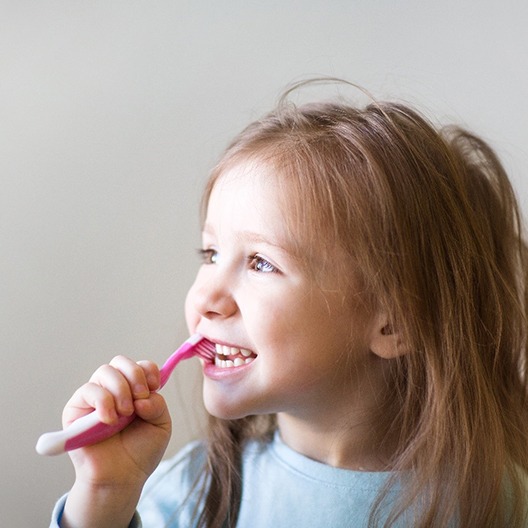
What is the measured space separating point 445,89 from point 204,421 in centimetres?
57

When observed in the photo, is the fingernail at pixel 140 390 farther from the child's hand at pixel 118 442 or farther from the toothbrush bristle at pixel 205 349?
the toothbrush bristle at pixel 205 349

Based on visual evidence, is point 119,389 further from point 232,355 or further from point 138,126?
point 138,126

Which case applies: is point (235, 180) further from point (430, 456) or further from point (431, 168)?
point (430, 456)

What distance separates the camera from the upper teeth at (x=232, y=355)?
0.93m

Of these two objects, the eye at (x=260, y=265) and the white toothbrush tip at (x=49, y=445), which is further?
Answer: the eye at (x=260, y=265)

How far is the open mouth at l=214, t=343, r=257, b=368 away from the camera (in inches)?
36.6

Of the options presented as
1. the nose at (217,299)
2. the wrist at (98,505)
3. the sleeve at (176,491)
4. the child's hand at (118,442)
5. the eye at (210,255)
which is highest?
the eye at (210,255)

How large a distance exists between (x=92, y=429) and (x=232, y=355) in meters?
0.18

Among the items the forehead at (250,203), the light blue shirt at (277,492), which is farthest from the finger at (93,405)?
the forehead at (250,203)

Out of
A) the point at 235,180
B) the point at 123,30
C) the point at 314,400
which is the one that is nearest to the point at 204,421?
the point at 314,400

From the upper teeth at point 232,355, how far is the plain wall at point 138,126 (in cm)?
26

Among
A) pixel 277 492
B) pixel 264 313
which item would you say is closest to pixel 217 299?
pixel 264 313

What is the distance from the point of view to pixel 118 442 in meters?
0.88

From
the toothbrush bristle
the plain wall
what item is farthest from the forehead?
the plain wall
